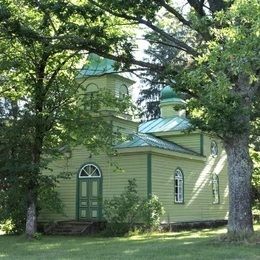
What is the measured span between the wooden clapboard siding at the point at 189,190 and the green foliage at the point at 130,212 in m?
1.55

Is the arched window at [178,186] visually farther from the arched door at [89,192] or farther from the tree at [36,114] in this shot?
the tree at [36,114]

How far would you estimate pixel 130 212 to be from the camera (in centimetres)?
2252

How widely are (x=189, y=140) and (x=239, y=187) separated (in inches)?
493

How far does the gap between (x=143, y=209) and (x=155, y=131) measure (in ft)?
26.4

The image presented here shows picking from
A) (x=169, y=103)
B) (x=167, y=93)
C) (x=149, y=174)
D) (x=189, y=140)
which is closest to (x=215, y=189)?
(x=189, y=140)

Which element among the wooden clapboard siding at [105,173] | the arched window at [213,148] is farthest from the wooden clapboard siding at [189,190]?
the wooden clapboard siding at [105,173]

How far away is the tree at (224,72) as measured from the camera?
10938mm

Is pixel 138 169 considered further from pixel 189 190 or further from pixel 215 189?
pixel 215 189

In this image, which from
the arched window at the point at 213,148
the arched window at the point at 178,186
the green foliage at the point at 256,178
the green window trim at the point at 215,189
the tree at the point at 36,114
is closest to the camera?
the tree at the point at 36,114

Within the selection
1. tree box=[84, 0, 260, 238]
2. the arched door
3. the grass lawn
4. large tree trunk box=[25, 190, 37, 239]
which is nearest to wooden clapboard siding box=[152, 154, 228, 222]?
the arched door

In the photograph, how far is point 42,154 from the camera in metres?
21.8

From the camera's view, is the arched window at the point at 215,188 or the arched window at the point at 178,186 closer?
the arched window at the point at 178,186

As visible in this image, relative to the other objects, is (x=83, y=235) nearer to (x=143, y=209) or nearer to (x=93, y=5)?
(x=143, y=209)

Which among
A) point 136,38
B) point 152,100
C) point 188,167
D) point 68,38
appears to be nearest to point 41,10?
point 68,38
